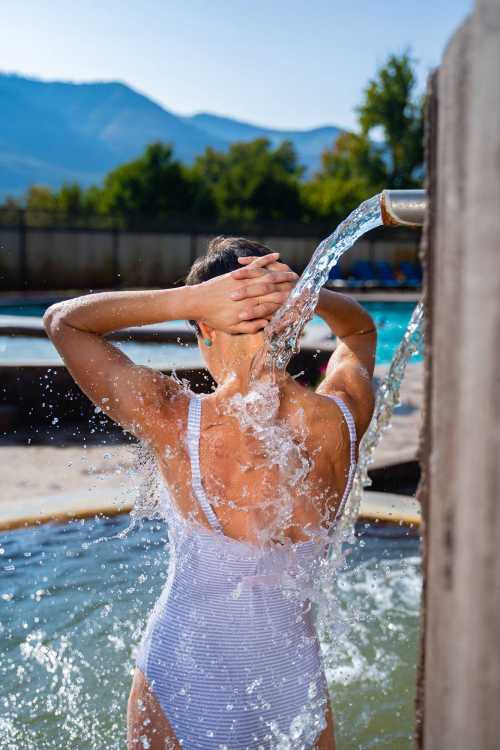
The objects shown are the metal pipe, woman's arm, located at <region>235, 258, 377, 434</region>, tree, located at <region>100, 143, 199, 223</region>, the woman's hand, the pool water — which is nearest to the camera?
the metal pipe

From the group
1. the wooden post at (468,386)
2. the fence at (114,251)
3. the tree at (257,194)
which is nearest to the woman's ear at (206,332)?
the wooden post at (468,386)

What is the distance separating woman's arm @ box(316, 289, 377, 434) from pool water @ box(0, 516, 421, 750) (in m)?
1.42

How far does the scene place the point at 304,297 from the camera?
1854mm

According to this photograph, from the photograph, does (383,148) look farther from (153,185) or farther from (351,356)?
(351,356)

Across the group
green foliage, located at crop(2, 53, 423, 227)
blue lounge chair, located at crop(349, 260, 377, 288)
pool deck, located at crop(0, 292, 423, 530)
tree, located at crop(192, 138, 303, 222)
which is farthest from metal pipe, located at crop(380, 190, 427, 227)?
tree, located at crop(192, 138, 303, 222)

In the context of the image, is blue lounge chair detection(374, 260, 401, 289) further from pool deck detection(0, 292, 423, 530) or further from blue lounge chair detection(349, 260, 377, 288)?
pool deck detection(0, 292, 423, 530)

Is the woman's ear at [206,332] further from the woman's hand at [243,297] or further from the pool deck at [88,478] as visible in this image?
the pool deck at [88,478]

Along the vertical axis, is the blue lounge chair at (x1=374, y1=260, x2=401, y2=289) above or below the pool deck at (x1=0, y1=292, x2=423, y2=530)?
above

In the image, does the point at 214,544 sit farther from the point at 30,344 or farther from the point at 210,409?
the point at 30,344

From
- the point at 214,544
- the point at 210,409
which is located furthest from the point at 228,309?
the point at 214,544

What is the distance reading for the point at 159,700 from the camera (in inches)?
71.3

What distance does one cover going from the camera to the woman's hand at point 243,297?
1676 mm

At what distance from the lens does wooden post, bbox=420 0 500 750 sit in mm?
686

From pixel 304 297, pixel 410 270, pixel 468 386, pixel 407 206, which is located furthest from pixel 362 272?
pixel 468 386
